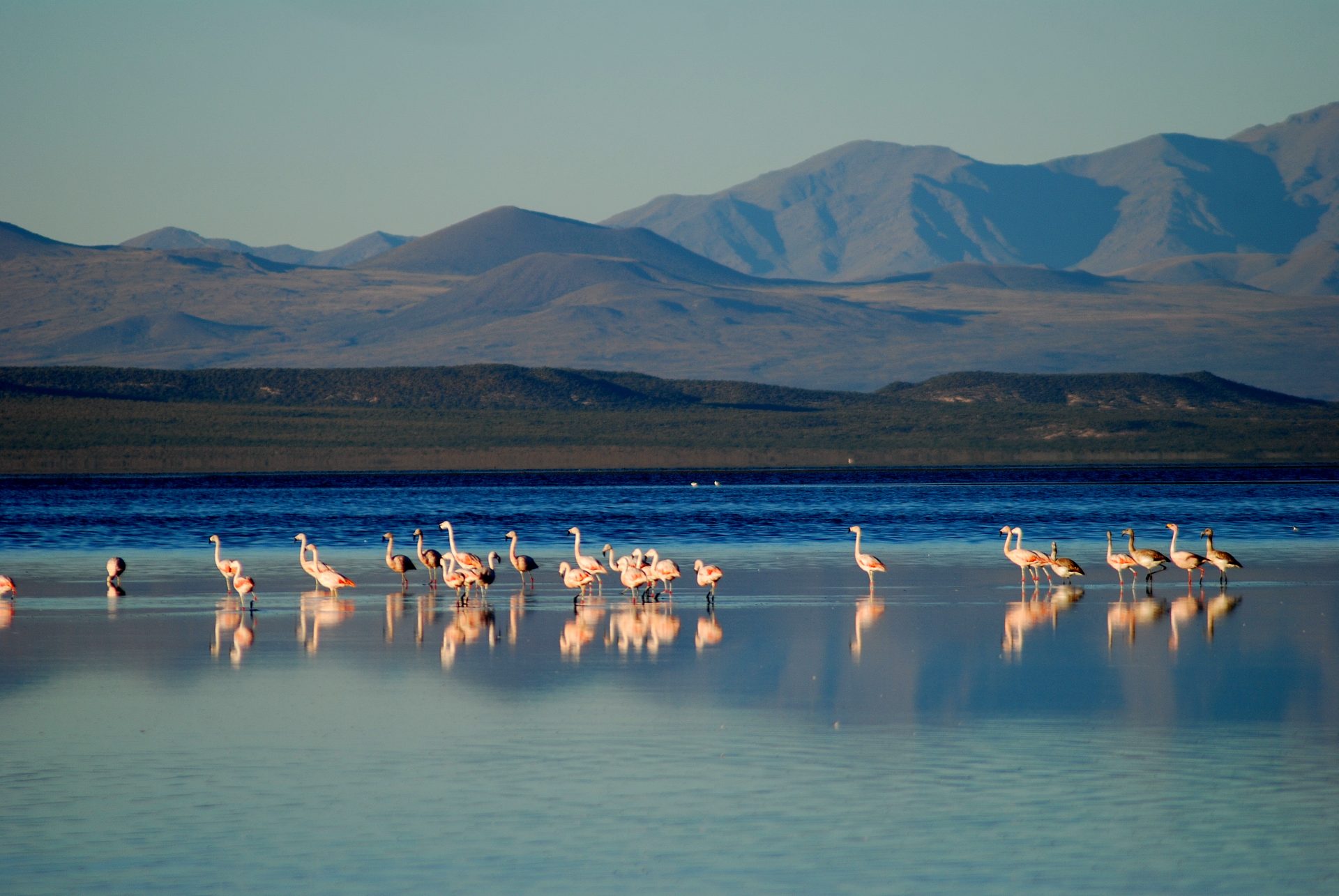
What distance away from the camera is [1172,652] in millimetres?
16906

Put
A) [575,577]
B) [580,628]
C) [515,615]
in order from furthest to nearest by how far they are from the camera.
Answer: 1. [575,577]
2. [515,615]
3. [580,628]

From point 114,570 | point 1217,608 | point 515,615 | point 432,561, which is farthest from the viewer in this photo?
point 432,561

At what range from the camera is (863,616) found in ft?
66.8

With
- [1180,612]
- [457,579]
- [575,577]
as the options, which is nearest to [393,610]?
[457,579]

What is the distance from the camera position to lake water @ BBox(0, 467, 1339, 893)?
381 inches

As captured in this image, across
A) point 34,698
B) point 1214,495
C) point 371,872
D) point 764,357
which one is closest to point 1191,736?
point 371,872

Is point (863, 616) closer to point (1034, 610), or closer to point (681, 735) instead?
point (1034, 610)

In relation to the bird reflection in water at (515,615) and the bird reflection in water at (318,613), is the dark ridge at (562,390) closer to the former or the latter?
the bird reflection in water at (515,615)

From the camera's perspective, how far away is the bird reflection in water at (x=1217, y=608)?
19016mm

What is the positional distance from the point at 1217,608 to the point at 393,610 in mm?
9759

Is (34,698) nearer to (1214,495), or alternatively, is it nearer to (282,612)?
(282,612)

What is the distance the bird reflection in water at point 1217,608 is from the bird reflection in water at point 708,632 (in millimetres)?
4947

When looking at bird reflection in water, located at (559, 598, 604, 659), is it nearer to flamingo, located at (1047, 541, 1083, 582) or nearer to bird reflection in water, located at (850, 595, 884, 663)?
bird reflection in water, located at (850, 595, 884, 663)

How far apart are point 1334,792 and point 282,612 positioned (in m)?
13.7
